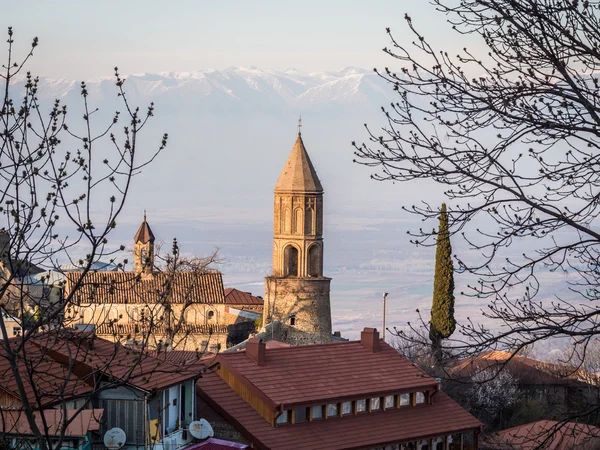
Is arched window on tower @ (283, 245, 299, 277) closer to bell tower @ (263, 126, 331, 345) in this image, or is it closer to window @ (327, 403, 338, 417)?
bell tower @ (263, 126, 331, 345)

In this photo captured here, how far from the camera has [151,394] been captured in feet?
71.3

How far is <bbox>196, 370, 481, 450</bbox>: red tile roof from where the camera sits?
26109 millimetres

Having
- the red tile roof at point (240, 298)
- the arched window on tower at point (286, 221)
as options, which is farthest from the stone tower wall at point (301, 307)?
the red tile roof at point (240, 298)

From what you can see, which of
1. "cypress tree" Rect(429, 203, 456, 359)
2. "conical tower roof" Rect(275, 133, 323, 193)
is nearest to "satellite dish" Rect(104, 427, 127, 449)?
"cypress tree" Rect(429, 203, 456, 359)

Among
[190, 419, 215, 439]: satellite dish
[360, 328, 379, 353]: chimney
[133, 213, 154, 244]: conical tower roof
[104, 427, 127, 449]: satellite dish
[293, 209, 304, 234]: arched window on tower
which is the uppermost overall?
[293, 209, 304, 234]: arched window on tower

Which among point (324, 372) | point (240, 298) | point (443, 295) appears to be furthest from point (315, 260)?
point (324, 372)

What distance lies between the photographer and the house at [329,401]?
2645 centimetres

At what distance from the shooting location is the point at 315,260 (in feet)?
198

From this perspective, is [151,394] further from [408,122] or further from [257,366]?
[408,122]

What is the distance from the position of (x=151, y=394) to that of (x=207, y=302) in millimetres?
36201

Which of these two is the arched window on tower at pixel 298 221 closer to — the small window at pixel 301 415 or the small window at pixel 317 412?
the small window at pixel 317 412

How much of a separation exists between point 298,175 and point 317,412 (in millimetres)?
33124

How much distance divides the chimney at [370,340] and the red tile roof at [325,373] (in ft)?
0.48

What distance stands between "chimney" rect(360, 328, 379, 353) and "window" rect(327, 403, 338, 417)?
13.3 ft
